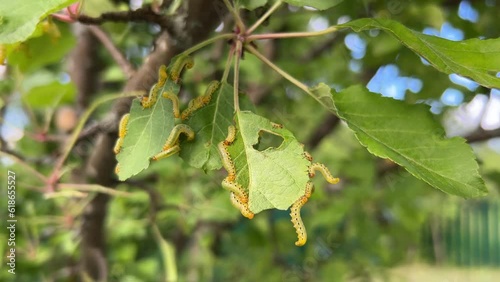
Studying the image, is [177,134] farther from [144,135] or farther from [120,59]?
[120,59]

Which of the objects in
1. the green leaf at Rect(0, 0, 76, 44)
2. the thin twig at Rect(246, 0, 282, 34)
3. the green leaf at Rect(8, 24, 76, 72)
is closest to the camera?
the green leaf at Rect(0, 0, 76, 44)

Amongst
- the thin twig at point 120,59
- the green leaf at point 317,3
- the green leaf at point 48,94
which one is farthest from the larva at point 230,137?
the green leaf at point 48,94

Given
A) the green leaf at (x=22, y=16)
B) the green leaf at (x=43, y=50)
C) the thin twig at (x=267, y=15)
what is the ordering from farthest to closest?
the green leaf at (x=43, y=50) < the thin twig at (x=267, y=15) < the green leaf at (x=22, y=16)

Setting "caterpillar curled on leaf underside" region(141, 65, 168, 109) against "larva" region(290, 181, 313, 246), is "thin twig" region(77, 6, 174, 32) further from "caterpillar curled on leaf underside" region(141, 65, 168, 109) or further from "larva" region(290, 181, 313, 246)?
"larva" region(290, 181, 313, 246)

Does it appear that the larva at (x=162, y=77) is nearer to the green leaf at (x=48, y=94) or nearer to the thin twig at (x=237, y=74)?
the thin twig at (x=237, y=74)

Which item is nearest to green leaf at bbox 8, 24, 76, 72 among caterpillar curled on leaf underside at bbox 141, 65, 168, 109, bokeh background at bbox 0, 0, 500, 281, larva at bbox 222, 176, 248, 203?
bokeh background at bbox 0, 0, 500, 281

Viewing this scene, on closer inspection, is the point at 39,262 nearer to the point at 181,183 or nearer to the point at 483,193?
the point at 181,183

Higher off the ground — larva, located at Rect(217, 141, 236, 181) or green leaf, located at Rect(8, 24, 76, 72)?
larva, located at Rect(217, 141, 236, 181)

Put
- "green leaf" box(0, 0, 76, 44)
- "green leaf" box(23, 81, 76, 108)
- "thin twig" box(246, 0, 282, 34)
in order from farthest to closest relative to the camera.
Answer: "green leaf" box(23, 81, 76, 108)
"thin twig" box(246, 0, 282, 34)
"green leaf" box(0, 0, 76, 44)

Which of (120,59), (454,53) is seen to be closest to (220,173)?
(120,59)
